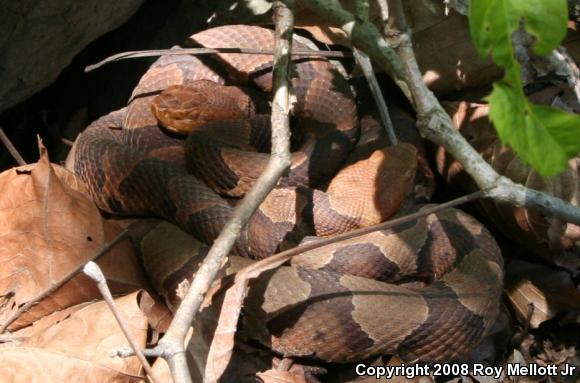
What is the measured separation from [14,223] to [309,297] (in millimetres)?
1124

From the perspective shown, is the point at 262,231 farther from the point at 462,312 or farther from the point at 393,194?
the point at 462,312

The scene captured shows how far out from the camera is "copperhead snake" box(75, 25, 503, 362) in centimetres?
243

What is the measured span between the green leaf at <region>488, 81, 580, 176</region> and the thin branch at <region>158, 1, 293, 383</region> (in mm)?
901

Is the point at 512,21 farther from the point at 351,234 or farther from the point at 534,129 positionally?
the point at 351,234

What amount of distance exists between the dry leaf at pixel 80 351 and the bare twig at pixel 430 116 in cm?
114

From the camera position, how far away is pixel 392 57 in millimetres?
2131

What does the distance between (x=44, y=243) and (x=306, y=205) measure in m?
1.08

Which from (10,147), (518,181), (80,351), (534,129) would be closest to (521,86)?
(534,129)

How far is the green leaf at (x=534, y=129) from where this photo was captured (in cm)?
110

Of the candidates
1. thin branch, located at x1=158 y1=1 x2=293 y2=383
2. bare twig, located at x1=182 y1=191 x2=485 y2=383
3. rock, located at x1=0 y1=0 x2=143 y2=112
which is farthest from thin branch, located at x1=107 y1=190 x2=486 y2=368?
rock, located at x1=0 y1=0 x2=143 y2=112

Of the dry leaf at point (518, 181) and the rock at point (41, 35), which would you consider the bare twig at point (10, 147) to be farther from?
the dry leaf at point (518, 181)

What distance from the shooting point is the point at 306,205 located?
2836 mm

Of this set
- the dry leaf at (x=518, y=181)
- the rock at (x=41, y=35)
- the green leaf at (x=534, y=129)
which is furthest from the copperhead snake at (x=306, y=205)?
the green leaf at (x=534, y=129)

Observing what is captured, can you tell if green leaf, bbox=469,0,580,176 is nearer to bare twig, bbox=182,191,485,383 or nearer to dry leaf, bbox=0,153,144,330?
bare twig, bbox=182,191,485,383
